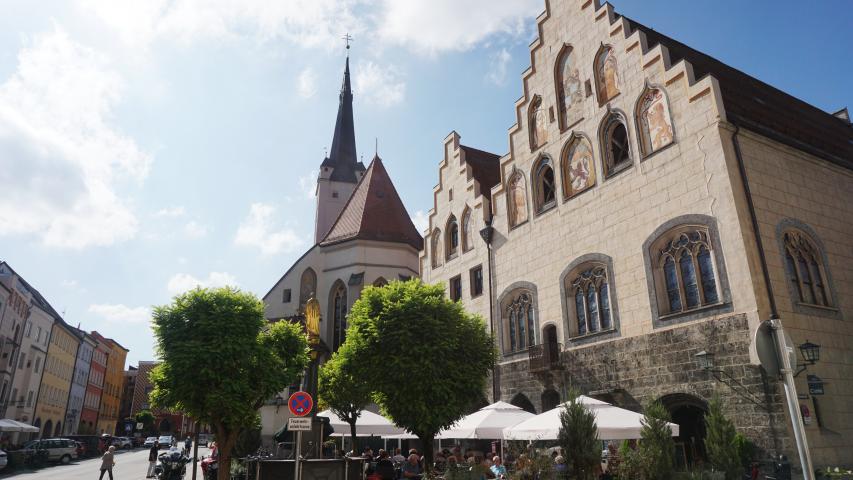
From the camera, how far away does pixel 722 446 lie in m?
11.9

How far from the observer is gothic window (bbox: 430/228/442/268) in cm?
2955

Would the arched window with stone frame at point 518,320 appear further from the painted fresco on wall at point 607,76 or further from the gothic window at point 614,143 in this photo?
the painted fresco on wall at point 607,76

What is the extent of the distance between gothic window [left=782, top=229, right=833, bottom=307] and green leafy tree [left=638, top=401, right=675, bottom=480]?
590 cm

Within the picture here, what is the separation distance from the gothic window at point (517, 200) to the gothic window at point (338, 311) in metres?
17.8

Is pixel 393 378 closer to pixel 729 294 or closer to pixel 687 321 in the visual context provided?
pixel 687 321

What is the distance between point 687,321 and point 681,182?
4.03 metres

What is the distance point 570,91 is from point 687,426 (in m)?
12.4

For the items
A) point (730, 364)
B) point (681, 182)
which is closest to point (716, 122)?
point (681, 182)

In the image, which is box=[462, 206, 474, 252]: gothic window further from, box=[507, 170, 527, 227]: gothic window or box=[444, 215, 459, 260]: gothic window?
box=[507, 170, 527, 227]: gothic window

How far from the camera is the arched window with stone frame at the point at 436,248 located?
2947 centimetres

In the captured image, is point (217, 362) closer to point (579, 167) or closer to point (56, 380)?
point (579, 167)

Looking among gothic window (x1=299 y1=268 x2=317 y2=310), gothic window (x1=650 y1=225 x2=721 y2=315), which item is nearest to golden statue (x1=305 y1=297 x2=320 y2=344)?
gothic window (x1=650 y1=225 x2=721 y2=315)

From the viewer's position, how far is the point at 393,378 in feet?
59.9

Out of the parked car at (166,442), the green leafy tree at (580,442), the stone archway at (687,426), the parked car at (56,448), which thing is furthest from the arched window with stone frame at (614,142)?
the parked car at (166,442)
